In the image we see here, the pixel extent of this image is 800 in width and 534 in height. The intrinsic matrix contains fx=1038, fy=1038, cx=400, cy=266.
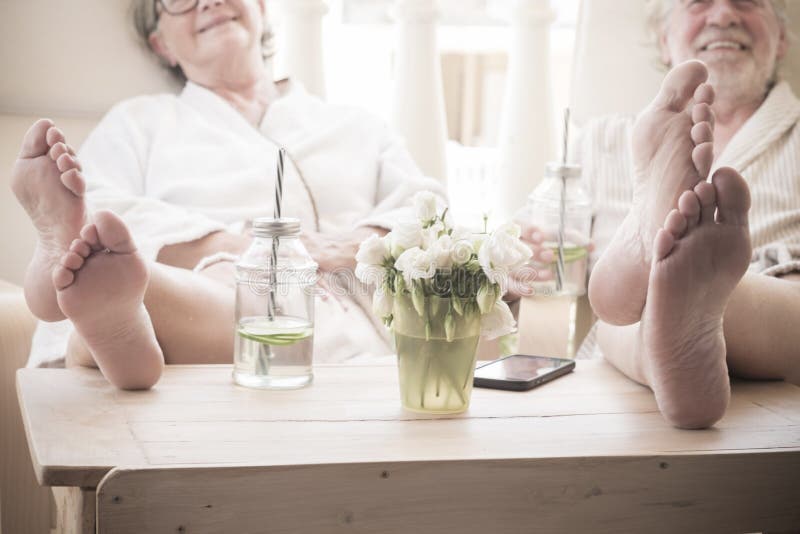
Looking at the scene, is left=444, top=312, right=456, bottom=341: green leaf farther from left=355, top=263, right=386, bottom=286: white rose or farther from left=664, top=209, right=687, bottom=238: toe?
left=664, top=209, right=687, bottom=238: toe

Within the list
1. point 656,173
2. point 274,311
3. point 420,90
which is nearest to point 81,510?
point 274,311

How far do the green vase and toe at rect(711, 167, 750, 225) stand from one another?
0.29 m

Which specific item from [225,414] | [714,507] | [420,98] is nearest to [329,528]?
[225,414]

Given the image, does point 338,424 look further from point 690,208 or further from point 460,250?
point 690,208

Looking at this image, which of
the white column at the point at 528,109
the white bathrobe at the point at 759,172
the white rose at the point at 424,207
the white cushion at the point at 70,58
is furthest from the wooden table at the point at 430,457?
the white column at the point at 528,109

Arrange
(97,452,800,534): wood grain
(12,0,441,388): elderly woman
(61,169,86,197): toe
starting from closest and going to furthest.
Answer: (97,452,800,534): wood grain → (61,169,86,197): toe → (12,0,441,388): elderly woman

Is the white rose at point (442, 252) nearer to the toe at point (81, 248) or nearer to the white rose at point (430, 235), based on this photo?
the white rose at point (430, 235)

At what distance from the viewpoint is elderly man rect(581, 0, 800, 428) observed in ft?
3.61

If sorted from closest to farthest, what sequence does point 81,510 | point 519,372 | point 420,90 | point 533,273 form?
point 81,510 < point 519,372 < point 533,273 < point 420,90

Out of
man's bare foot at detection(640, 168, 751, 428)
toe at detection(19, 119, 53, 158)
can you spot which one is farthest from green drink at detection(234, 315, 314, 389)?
man's bare foot at detection(640, 168, 751, 428)

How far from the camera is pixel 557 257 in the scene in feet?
5.48

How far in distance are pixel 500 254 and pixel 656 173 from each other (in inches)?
9.2

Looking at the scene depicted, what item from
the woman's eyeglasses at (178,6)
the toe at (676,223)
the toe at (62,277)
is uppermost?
the woman's eyeglasses at (178,6)

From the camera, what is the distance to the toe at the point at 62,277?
3.71 ft
